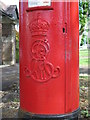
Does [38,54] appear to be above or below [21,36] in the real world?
below

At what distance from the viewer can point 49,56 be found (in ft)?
9.14

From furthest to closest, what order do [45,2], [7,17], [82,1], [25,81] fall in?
[7,17] < [82,1] < [25,81] < [45,2]

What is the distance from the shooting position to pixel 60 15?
276 cm

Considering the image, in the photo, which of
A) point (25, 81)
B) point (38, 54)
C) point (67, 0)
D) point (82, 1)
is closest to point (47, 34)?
point (38, 54)

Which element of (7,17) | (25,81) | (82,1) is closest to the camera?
(25,81)

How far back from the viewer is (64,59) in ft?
9.29

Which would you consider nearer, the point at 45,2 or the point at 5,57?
the point at 45,2

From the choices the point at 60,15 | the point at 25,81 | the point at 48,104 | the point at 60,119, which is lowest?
the point at 60,119

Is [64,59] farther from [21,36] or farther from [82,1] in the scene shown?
[82,1]

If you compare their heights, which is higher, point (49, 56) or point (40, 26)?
point (40, 26)

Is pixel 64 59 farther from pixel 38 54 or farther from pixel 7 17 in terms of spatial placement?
pixel 7 17

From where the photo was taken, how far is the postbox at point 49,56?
2756 mm

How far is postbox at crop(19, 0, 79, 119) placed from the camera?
2.76m

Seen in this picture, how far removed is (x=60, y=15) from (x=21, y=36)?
0.59 meters
